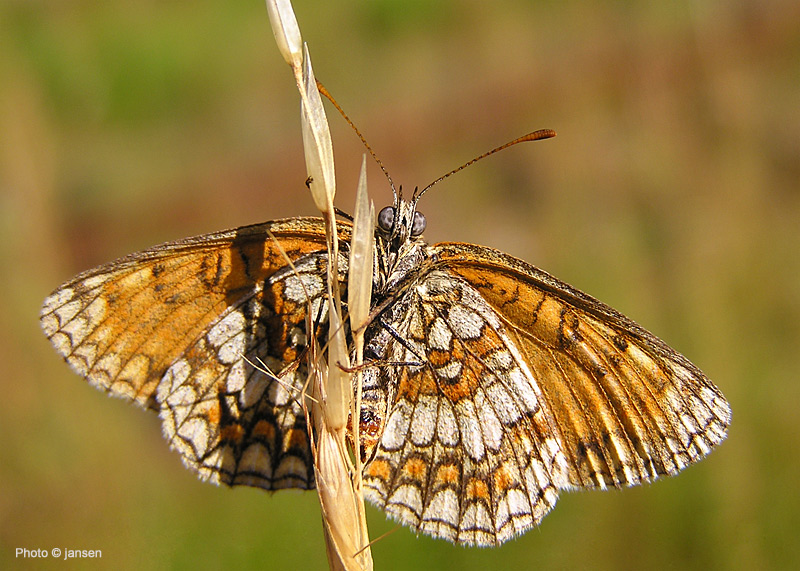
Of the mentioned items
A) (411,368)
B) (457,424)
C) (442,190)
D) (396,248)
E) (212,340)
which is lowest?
(457,424)

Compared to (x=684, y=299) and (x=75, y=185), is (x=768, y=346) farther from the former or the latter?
(x=75, y=185)

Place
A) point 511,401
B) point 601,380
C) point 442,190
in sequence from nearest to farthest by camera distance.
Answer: point 601,380
point 511,401
point 442,190

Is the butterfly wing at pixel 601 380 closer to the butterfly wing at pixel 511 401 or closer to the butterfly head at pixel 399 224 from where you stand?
the butterfly wing at pixel 511 401

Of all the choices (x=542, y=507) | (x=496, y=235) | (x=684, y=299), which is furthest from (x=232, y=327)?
(x=496, y=235)

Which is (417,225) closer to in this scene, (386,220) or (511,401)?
(386,220)

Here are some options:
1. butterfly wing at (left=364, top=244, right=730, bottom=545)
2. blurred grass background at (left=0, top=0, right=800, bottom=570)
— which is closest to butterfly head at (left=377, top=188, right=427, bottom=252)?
butterfly wing at (left=364, top=244, right=730, bottom=545)

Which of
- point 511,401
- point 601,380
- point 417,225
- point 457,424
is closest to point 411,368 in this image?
point 457,424
